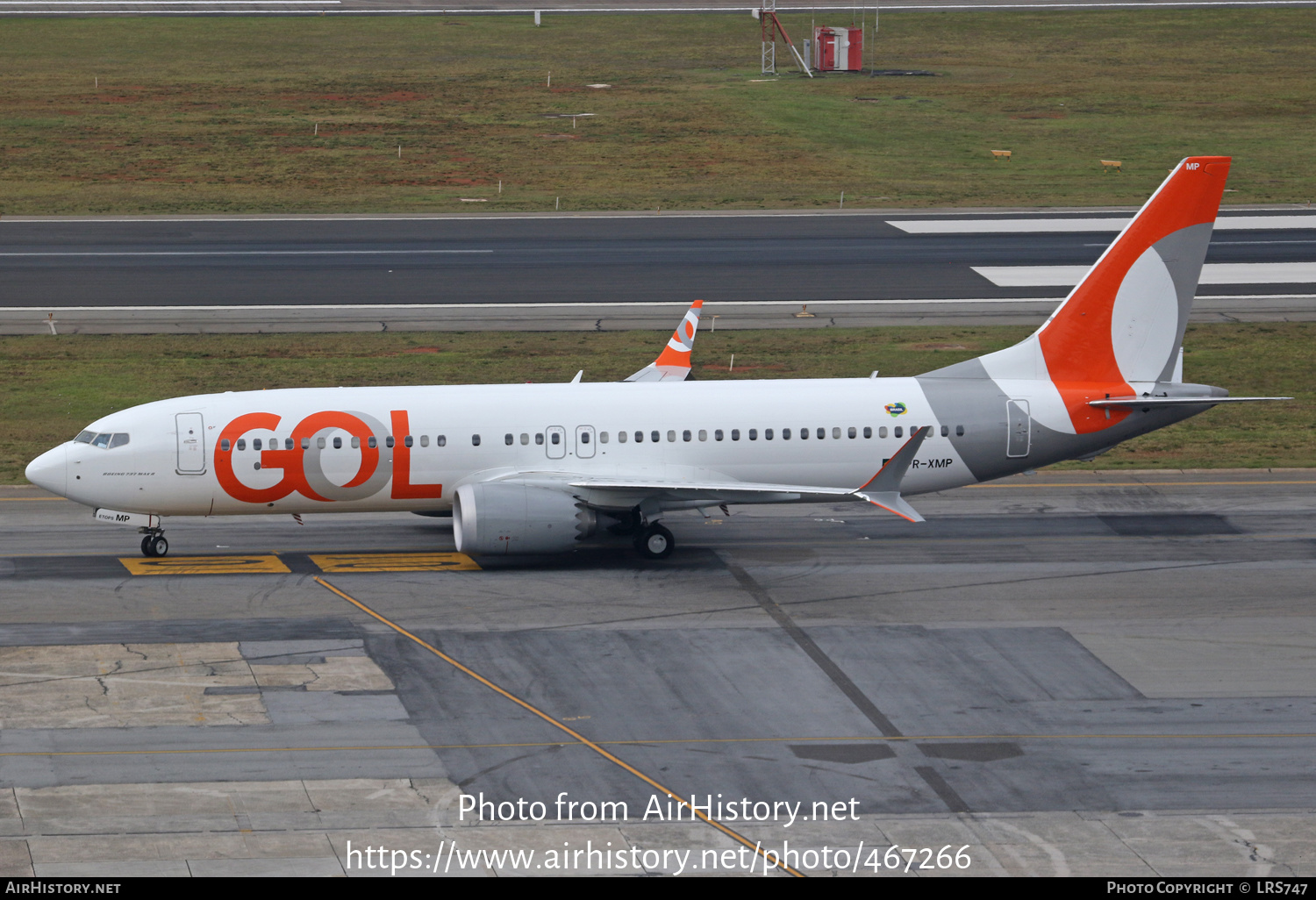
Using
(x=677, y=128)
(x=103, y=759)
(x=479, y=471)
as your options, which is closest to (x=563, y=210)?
(x=677, y=128)

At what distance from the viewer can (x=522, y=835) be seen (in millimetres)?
21516

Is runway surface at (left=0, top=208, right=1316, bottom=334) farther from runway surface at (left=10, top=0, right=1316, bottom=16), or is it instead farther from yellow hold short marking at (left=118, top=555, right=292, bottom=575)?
runway surface at (left=10, top=0, right=1316, bottom=16)

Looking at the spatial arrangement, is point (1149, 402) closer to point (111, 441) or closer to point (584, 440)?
point (584, 440)

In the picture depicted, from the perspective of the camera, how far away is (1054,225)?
70.5 m

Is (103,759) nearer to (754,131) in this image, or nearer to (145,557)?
(145,557)

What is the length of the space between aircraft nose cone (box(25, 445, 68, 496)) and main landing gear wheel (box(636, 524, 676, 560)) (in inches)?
483

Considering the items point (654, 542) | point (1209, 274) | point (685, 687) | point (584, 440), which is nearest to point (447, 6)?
point (1209, 274)

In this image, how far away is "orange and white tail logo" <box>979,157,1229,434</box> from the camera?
35562mm

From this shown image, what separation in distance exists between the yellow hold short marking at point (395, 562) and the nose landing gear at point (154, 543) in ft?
10.9

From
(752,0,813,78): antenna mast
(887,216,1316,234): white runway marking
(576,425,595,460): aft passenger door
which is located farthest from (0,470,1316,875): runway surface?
(752,0,813,78): antenna mast

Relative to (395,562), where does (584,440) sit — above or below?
above

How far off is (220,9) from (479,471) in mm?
103208

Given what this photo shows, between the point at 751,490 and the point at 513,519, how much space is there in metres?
4.99

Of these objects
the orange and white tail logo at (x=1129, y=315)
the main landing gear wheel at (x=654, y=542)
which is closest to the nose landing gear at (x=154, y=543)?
the main landing gear wheel at (x=654, y=542)
